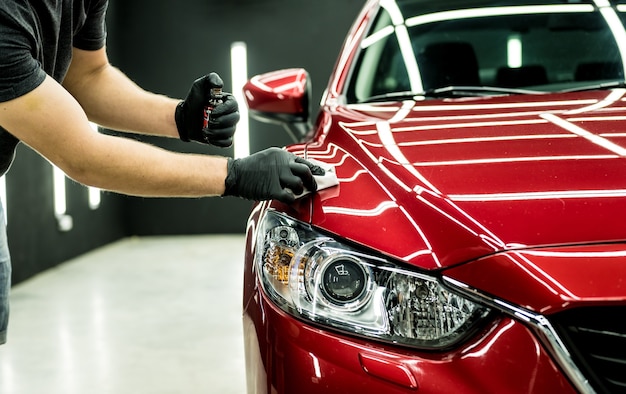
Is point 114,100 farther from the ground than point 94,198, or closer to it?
farther from the ground

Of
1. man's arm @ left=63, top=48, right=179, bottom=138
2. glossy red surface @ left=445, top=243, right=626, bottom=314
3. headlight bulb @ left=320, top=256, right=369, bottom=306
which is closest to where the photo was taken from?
glossy red surface @ left=445, top=243, right=626, bottom=314

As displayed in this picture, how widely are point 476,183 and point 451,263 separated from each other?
162 mm

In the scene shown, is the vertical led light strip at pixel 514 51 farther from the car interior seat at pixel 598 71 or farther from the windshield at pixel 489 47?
the car interior seat at pixel 598 71

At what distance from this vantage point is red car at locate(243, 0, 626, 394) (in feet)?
3.21

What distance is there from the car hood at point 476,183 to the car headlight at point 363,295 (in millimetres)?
29

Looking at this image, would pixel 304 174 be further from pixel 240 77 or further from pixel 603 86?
pixel 240 77

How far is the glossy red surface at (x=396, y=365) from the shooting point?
0.98 metres

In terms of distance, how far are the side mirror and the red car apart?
1.91ft

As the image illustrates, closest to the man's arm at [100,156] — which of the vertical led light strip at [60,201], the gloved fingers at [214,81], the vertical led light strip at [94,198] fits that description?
the gloved fingers at [214,81]

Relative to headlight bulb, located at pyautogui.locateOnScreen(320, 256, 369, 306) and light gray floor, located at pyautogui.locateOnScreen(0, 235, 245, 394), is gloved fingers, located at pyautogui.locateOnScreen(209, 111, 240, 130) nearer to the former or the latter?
headlight bulb, located at pyautogui.locateOnScreen(320, 256, 369, 306)

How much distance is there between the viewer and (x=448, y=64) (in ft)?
6.94

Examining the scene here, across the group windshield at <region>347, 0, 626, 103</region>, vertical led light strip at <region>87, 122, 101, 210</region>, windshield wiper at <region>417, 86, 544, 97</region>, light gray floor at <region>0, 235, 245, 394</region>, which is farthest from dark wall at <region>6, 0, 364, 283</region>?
windshield wiper at <region>417, 86, 544, 97</region>

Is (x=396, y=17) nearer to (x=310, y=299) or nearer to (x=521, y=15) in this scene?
(x=521, y=15)

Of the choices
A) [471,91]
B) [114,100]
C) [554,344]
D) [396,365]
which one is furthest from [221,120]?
[554,344]
